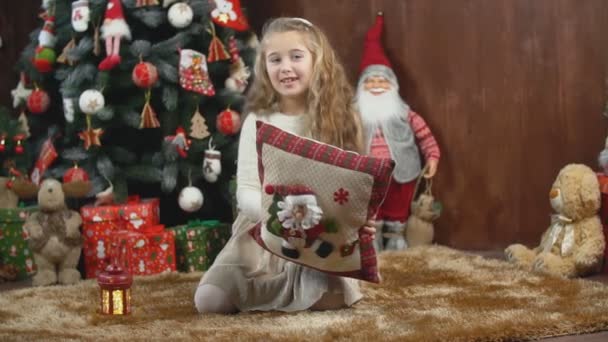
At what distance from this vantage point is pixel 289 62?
94.3 inches

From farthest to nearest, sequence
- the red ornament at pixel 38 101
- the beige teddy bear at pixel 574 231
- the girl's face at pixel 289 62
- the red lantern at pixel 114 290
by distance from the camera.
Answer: the red ornament at pixel 38 101 < the beige teddy bear at pixel 574 231 < the girl's face at pixel 289 62 < the red lantern at pixel 114 290

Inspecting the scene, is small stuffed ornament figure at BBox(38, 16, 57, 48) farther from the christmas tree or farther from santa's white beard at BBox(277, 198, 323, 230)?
santa's white beard at BBox(277, 198, 323, 230)

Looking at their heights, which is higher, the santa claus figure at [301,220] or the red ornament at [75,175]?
the red ornament at [75,175]

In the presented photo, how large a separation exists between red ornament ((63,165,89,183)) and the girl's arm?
970 millimetres

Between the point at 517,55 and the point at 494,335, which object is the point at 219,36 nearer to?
the point at 517,55

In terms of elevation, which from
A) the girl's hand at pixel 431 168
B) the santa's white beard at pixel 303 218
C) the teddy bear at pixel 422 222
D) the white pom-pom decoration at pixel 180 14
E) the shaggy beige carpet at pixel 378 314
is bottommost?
the shaggy beige carpet at pixel 378 314

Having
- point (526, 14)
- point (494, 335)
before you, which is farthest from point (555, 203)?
point (494, 335)

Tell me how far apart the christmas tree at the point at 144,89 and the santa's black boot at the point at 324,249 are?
1234 millimetres

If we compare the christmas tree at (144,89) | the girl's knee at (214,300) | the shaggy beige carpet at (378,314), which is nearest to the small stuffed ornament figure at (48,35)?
A: the christmas tree at (144,89)

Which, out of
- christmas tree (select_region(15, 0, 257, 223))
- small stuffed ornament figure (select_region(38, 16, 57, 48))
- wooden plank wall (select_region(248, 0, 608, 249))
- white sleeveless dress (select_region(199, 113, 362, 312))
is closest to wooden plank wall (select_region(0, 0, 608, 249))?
wooden plank wall (select_region(248, 0, 608, 249))

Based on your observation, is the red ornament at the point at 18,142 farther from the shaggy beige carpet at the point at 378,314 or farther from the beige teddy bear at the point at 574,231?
the beige teddy bear at the point at 574,231

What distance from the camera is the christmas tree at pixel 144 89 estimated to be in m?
3.26

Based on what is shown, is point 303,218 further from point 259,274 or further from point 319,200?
point 259,274

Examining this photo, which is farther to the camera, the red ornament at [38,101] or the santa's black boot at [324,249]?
the red ornament at [38,101]
